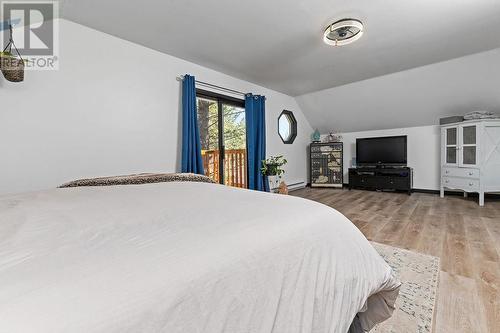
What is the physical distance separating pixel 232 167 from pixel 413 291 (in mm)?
2950

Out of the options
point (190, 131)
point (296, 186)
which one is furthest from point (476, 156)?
point (190, 131)

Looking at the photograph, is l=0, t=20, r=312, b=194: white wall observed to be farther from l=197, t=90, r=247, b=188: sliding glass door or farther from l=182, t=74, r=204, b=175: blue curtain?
l=197, t=90, r=247, b=188: sliding glass door

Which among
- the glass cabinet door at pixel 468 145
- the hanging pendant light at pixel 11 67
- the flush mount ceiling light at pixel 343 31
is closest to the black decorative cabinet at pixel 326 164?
the glass cabinet door at pixel 468 145

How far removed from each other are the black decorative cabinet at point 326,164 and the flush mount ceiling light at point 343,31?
10.1ft

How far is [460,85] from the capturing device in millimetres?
3639

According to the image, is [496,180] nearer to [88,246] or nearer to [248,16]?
[248,16]

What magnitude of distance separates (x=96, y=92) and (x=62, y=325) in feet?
8.68

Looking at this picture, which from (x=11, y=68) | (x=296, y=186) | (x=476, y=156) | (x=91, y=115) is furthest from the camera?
(x=296, y=186)

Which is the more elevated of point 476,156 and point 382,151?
point 382,151

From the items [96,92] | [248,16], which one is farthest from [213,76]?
[96,92]

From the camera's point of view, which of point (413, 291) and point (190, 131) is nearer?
point (413, 291)

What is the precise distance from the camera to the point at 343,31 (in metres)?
2.33

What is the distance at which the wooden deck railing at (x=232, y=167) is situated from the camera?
11.9 feet

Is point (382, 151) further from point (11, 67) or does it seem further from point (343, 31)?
point (11, 67)
